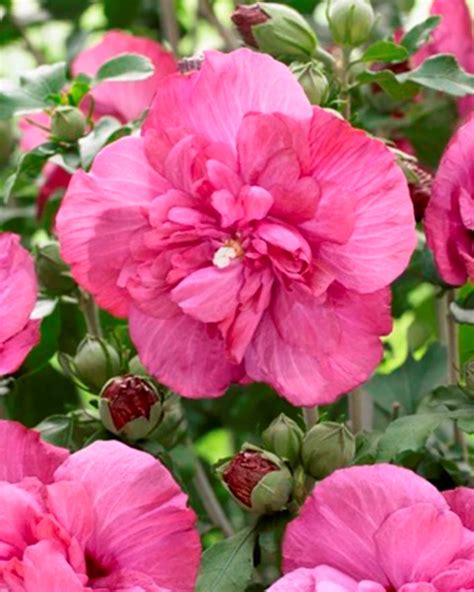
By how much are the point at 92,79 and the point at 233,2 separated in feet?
0.82

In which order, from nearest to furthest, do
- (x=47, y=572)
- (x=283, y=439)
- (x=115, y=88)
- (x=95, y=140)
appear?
(x=47, y=572) → (x=283, y=439) → (x=95, y=140) → (x=115, y=88)

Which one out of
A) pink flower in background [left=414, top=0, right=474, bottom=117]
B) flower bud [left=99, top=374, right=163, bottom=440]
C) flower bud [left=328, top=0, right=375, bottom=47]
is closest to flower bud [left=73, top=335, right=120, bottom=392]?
flower bud [left=99, top=374, right=163, bottom=440]

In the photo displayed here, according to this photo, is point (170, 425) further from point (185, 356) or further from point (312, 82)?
point (312, 82)

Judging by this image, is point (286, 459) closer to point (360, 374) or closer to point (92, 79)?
point (360, 374)

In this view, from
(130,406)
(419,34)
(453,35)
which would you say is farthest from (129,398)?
(453,35)

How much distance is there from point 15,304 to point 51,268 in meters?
0.13

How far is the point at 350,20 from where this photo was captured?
0.86 m

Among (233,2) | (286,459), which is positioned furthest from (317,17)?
(286,459)

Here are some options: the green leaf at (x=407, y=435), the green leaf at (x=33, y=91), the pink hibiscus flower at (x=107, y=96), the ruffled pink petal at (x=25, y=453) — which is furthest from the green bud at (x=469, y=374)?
the pink hibiscus flower at (x=107, y=96)

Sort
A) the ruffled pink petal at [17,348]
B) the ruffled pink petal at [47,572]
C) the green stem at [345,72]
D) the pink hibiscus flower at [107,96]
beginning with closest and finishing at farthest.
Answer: the ruffled pink petal at [47,572], the ruffled pink petal at [17,348], the green stem at [345,72], the pink hibiscus flower at [107,96]

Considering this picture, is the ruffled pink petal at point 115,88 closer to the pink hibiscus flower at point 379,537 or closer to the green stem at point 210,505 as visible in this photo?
the green stem at point 210,505

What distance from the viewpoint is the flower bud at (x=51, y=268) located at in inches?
35.4

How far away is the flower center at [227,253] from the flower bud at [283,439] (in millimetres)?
99

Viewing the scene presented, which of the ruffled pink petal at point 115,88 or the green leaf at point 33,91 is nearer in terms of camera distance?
the green leaf at point 33,91
